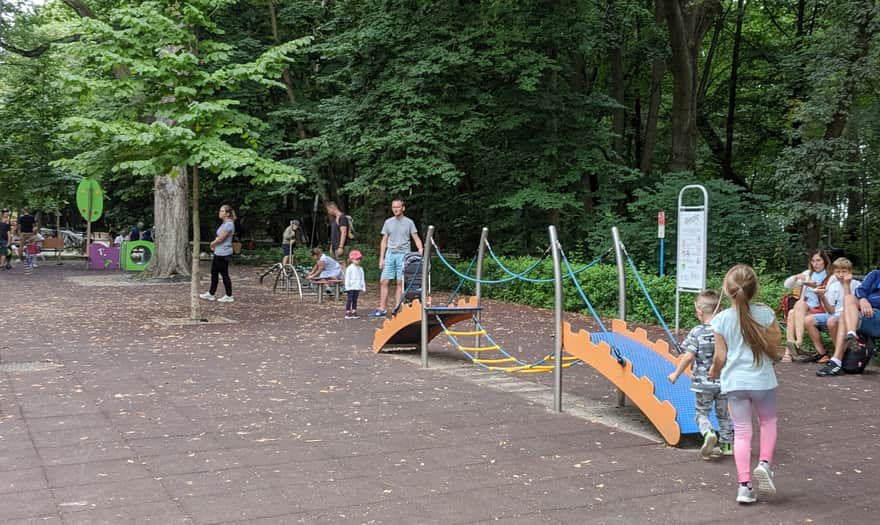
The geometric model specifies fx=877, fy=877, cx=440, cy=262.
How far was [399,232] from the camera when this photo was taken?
13500 millimetres

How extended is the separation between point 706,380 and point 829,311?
15.7ft

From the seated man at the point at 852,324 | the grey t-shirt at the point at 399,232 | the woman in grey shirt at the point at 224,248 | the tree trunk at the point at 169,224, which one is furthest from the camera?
the tree trunk at the point at 169,224

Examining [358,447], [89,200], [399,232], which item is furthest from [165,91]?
[89,200]

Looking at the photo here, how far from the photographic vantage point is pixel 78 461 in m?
5.54

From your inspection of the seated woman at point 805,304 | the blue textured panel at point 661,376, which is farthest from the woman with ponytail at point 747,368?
the seated woman at point 805,304

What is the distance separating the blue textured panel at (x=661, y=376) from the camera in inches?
248

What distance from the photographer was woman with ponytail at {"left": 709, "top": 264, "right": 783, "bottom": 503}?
195 inches

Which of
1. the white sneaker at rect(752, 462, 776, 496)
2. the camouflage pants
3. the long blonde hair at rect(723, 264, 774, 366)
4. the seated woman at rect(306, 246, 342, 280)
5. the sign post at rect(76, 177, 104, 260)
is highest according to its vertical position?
the sign post at rect(76, 177, 104, 260)

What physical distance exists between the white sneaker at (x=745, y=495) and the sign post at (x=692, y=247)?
6903mm

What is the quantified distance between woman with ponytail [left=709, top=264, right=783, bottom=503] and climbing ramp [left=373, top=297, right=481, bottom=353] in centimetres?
502

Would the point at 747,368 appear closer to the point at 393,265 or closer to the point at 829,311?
the point at 829,311

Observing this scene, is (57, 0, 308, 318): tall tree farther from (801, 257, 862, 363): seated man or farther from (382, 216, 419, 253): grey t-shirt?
(801, 257, 862, 363): seated man

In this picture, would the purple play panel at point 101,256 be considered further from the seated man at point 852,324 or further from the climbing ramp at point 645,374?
the seated man at point 852,324

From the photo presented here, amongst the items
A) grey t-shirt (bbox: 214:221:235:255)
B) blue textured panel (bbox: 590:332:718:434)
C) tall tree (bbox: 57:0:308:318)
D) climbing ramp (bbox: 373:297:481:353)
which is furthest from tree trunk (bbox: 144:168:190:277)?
blue textured panel (bbox: 590:332:718:434)
